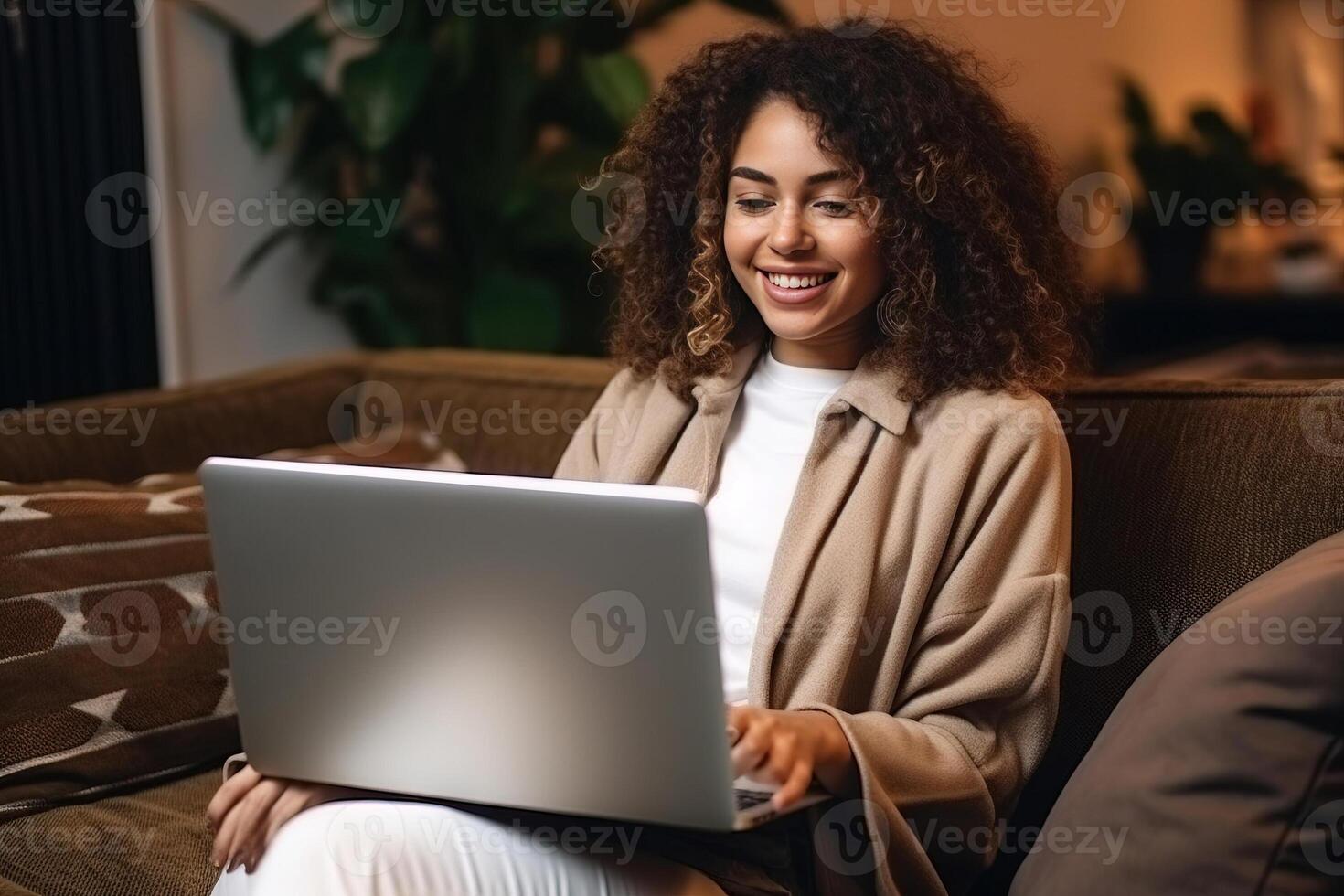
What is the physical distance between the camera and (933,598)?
127 centimetres

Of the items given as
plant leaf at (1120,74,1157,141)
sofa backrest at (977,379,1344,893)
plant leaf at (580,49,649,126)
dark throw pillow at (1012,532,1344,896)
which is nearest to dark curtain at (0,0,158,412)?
plant leaf at (580,49,649,126)

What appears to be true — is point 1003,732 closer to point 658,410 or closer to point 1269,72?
point 658,410

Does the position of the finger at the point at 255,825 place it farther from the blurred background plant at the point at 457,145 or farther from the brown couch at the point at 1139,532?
the blurred background plant at the point at 457,145

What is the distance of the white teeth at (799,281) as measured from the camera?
1.34 meters

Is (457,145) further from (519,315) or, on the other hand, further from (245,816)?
(245,816)

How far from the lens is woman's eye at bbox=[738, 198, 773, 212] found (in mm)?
1359

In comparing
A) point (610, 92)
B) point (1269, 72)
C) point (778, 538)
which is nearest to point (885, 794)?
point (778, 538)

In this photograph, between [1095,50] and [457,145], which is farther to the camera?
[1095,50]

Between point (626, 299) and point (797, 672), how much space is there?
1.63ft

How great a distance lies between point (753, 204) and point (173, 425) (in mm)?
935

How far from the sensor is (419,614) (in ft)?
3.45

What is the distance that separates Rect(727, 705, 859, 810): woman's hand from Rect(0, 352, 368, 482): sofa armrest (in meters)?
1.10

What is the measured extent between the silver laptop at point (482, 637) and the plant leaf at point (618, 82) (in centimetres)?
165

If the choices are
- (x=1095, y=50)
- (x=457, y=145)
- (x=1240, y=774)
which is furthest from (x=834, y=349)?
(x=1095, y=50)
